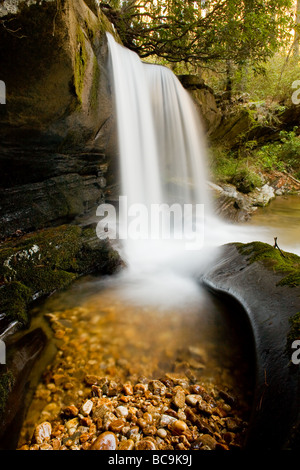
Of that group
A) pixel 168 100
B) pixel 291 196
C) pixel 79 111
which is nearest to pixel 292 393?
pixel 79 111

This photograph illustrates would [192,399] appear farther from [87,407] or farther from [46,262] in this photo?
[46,262]

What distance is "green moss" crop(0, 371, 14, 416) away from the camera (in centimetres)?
176

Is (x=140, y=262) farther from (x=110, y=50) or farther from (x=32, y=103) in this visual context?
(x=110, y=50)

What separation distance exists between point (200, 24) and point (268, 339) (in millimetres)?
8946

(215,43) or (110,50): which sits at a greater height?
(215,43)

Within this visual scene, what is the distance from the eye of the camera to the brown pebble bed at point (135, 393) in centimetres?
159

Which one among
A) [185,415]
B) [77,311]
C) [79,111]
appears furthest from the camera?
[79,111]

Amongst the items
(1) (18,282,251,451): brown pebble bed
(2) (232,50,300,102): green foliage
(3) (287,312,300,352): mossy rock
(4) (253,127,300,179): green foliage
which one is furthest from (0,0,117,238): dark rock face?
(4) (253,127,300,179): green foliage

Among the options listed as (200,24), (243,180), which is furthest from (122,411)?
(243,180)

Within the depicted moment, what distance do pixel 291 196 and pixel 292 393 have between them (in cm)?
1319

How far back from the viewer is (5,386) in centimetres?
185

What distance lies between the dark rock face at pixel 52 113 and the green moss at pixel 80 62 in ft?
0.05
